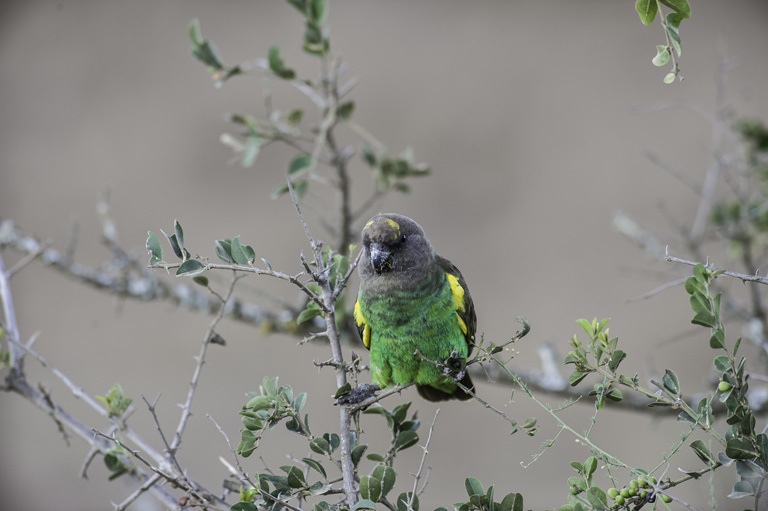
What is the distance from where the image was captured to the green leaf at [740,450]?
36.2 inches

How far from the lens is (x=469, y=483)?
109 centimetres

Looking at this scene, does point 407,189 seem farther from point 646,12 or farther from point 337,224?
point 646,12

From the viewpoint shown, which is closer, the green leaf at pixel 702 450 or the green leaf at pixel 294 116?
the green leaf at pixel 702 450

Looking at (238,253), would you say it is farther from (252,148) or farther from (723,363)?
(252,148)

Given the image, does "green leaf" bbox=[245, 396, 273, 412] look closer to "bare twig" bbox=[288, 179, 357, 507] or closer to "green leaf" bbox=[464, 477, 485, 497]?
"bare twig" bbox=[288, 179, 357, 507]

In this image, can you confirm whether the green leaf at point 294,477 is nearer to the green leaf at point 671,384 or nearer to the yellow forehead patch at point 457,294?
the green leaf at point 671,384

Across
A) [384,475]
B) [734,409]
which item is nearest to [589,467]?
[734,409]

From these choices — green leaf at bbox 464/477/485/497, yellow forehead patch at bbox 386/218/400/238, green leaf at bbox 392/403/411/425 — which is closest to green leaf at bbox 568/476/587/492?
green leaf at bbox 464/477/485/497

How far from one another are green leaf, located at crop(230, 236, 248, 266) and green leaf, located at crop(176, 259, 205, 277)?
0.21 feet

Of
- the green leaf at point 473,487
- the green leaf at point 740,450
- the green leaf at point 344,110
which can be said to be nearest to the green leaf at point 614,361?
the green leaf at point 740,450

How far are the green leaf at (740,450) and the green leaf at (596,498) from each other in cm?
20

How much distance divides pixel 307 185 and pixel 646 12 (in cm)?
126

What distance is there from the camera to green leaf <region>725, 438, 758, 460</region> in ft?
3.01

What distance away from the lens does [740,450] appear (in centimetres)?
92
